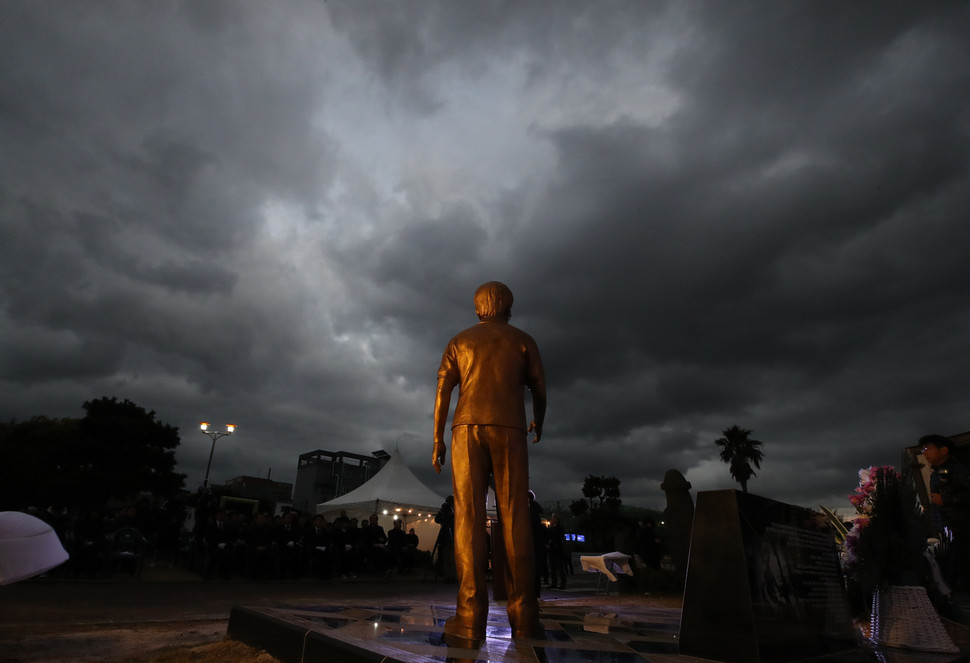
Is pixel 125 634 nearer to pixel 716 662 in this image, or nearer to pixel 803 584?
pixel 716 662

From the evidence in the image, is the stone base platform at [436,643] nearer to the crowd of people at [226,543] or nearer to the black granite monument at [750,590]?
the black granite monument at [750,590]

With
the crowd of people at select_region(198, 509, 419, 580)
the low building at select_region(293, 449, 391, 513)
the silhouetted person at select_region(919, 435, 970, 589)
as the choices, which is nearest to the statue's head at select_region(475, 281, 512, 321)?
the silhouetted person at select_region(919, 435, 970, 589)

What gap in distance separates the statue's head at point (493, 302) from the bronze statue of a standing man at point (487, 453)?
0.33 feet

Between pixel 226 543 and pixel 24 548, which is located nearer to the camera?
pixel 24 548

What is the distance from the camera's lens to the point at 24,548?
337 cm

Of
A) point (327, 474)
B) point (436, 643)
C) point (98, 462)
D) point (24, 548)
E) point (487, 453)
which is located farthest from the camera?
point (327, 474)

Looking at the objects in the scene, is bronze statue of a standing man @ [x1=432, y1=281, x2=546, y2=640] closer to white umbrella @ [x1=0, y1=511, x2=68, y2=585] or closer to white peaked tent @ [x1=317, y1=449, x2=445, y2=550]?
white umbrella @ [x1=0, y1=511, x2=68, y2=585]

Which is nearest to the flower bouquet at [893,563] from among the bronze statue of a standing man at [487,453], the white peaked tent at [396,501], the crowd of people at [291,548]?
the bronze statue of a standing man at [487,453]

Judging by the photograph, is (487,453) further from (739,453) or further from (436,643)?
(739,453)

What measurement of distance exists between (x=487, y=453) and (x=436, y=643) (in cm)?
115

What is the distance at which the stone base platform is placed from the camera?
8.47 ft

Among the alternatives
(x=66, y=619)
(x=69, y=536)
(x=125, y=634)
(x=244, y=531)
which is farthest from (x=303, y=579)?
(x=125, y=634)

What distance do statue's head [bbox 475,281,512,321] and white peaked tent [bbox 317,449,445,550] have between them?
15818mm

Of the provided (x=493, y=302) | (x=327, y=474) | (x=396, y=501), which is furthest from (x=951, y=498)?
(x=327, y=474)
